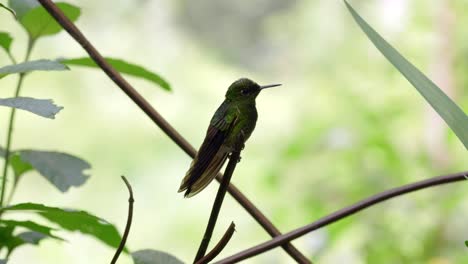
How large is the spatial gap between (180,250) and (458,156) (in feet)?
3.01

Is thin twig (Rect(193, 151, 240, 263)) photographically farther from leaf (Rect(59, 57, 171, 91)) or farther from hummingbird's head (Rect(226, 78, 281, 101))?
leaf (Rect(59, 57, 171, 91))

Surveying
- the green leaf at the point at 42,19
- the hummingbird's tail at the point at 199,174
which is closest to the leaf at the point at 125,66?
the green leaf at the point at 42,19

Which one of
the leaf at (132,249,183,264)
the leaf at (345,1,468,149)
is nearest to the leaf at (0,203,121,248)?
the leaf at (132,249,183,264)

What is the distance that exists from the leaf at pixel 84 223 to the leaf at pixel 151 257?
0.02 meters

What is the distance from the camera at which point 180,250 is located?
84.6 inches

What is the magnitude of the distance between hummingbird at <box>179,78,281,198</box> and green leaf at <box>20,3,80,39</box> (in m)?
0.13

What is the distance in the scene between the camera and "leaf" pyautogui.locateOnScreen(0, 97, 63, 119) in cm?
25

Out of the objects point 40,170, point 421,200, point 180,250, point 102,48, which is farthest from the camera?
point 102,48

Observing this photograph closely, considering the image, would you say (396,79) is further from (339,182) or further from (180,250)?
(180,250)

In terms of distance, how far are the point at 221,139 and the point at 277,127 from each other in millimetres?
2620

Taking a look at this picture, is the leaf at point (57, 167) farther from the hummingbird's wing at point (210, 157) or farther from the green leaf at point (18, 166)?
the hummingbird's wing at point (210, 157)

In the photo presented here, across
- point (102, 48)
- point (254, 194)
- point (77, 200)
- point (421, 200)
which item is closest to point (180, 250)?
point (254, 194)

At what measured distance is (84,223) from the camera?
313 mm

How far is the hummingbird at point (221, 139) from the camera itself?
25 cm
